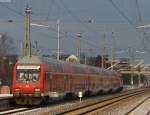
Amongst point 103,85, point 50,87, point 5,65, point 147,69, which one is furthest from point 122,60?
point 50,87

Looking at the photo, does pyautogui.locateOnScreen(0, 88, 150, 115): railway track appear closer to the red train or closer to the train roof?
the red train

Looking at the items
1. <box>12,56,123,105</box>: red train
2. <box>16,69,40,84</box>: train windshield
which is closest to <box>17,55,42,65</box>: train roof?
<box>12,56,123,105</box>: red train

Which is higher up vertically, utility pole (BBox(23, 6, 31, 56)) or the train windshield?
utility pole (BBox(23, 6, 31, 56))

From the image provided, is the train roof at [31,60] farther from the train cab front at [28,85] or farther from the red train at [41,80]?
the train cab front at [28,85]

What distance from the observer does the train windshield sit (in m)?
36.2

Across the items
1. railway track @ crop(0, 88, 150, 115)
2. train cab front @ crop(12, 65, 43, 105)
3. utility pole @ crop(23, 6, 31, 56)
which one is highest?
utility pole @ crop(23, 6, 31, 56)

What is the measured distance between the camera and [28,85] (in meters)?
35.9

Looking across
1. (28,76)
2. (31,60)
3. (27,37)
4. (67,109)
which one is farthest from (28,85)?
(27,37)

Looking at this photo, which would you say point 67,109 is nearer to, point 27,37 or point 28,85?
point 28,85

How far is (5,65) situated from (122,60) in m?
48.1

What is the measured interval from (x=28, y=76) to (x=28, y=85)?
0.81 meters

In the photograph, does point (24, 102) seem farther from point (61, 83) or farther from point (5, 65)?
point (5, 65)

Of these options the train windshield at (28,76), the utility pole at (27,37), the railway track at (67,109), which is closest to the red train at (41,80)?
the train windshield at (28,76)

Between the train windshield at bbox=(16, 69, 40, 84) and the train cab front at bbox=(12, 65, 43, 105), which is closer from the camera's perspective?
the train cab front at bbox=(12, 65, 43, 105)
